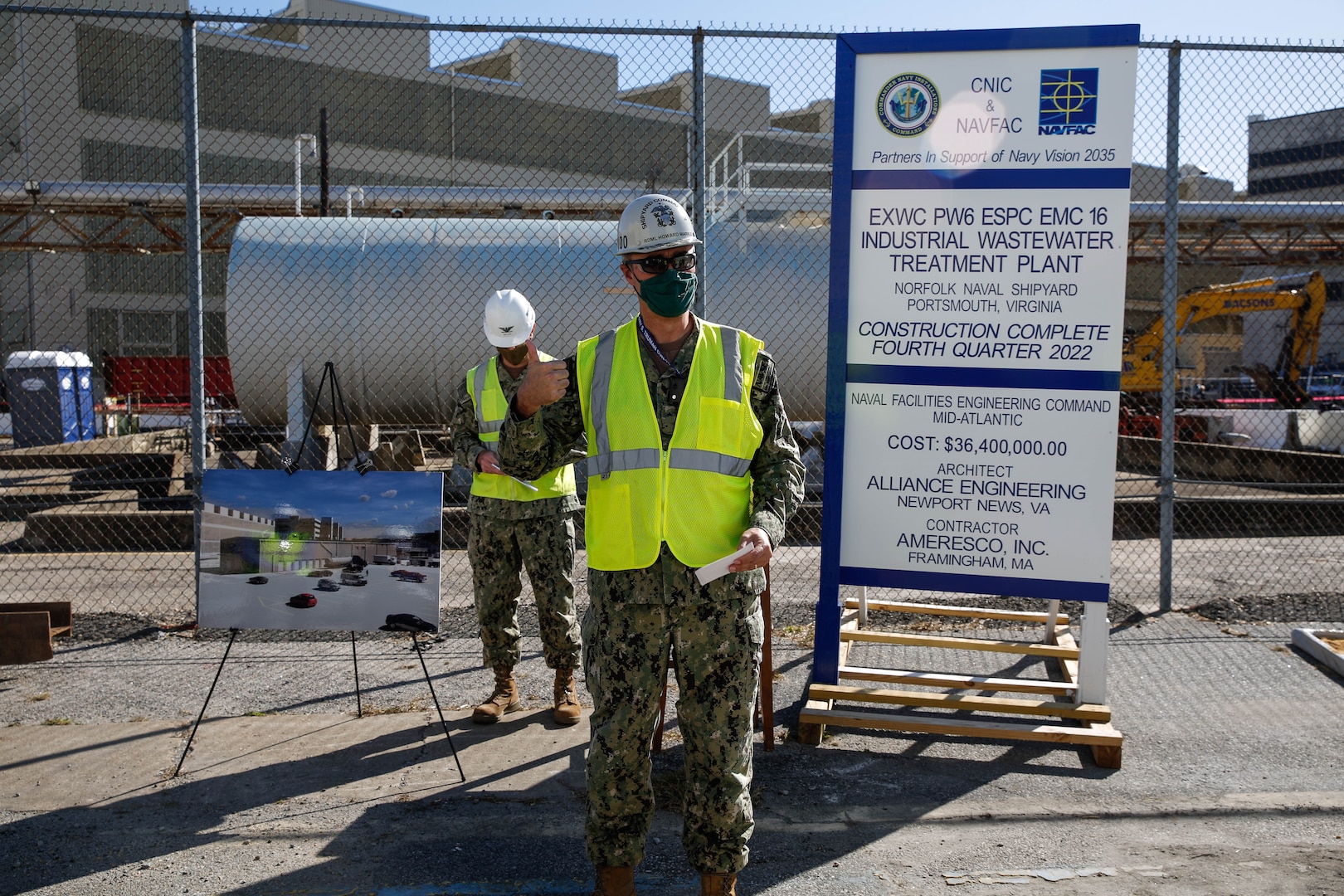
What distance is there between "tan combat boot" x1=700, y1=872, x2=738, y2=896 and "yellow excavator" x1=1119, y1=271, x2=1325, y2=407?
1960 centimetres

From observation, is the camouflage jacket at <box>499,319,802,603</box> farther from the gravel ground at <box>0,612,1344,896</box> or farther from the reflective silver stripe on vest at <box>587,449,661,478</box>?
the gravel ground at <box>0,612,1344,896</box>

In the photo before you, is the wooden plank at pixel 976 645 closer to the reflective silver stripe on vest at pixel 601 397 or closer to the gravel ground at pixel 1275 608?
the gravel ground at pixel 1275 608

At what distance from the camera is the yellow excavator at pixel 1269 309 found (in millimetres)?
20328

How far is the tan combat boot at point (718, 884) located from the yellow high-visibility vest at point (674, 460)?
90 cm

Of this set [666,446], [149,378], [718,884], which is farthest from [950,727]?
[149,378]

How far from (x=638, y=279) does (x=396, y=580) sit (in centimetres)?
197

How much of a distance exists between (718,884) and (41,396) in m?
19.4

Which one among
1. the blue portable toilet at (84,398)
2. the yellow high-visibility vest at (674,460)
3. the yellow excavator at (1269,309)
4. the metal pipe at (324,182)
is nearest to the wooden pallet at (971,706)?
the yellow high-visibility vest at (674,460)

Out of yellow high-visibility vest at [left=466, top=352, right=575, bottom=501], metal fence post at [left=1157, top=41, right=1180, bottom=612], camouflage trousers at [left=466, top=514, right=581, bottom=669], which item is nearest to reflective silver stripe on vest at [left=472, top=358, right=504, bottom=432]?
yellow high-visibility vest at [left=466, top=352, right=575, bottom=501]

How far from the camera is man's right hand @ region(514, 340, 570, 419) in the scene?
9.07 ft

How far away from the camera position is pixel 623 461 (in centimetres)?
297

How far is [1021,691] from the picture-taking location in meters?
4.62

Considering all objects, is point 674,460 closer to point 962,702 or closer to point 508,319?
point 508,319

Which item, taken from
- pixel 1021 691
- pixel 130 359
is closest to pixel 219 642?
pixel 1021 691
